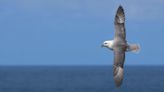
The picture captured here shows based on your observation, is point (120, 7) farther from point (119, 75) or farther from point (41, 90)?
point (41, 90)

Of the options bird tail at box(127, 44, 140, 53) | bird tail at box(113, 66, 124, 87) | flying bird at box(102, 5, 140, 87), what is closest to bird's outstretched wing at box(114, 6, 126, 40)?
flying bird at box(102, 5, 140, 87)

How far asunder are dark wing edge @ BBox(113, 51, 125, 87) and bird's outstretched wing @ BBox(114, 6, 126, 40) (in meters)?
0.59

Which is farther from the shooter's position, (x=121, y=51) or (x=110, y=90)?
(x=110, y=90)

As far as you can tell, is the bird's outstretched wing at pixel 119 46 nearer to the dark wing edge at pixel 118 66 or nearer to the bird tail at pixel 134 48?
the dark wing edge at pixel 118 66

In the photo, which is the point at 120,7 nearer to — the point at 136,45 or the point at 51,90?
the point at 136,45

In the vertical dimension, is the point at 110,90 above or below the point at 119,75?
above

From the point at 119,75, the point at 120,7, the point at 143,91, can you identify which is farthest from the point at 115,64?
the point at 143,91

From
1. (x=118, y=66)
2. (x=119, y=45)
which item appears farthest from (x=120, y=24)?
(x=118, y=66)

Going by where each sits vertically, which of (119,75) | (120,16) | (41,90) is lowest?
(119,75)

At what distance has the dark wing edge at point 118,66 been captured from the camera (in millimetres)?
25031

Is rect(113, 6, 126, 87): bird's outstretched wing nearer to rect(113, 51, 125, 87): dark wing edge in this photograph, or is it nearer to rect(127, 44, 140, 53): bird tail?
rect(113, 51, 125, 87): dark wing edge

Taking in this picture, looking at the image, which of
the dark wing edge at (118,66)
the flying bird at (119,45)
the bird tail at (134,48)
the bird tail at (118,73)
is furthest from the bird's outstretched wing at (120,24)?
the bird tail at (118,73)

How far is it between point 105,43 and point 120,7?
141 cm

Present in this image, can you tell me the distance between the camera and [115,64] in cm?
2573
